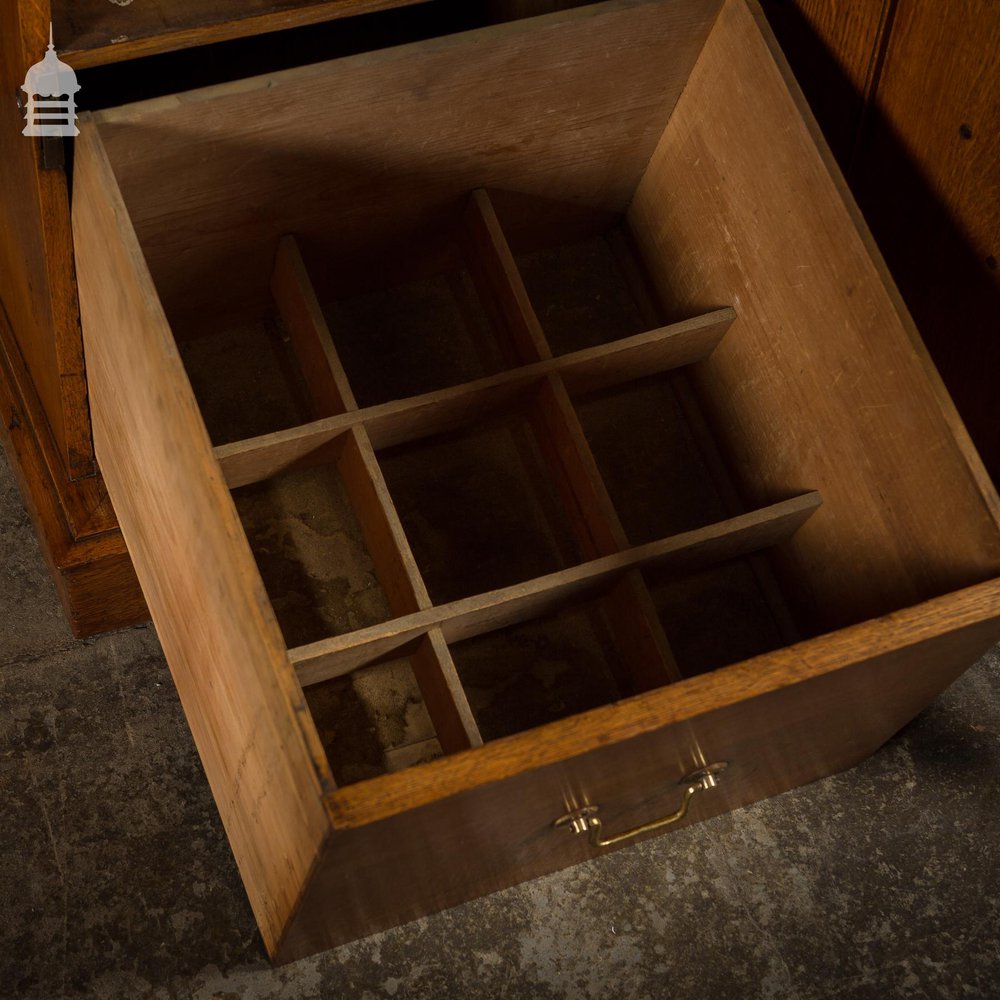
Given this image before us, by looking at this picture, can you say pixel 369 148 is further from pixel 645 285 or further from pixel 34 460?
pixel 34 460

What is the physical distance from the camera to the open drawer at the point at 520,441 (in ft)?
4.34

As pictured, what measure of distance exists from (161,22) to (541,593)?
0.73 meters

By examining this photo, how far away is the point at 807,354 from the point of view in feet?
5.31

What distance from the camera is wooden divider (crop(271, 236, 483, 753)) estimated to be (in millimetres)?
1511

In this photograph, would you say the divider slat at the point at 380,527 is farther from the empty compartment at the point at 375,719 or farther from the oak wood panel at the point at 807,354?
the oak wood panel at the point at 807,354

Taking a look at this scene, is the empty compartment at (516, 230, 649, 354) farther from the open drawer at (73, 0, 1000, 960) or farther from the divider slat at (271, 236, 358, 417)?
the divider slat at (271, 236, 358, 417)

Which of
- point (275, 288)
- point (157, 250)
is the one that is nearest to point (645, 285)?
point (275, 288)

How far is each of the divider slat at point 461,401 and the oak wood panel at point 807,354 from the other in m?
0.07

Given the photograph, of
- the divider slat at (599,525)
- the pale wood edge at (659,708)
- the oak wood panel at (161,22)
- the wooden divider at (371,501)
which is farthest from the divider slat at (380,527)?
the oak wood panel at (161,22)

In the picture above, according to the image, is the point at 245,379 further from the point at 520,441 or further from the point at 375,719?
the point at 375,719

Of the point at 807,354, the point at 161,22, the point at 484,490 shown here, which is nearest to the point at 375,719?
the point at 484,490

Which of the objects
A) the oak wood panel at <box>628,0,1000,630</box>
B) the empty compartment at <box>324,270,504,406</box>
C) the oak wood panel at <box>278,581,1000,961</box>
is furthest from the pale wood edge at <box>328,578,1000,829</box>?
the empty compartment at <box>324,270,504,406</box>

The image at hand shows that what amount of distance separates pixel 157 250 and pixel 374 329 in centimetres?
33

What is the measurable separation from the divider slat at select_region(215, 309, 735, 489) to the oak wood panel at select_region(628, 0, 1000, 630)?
0.07m
